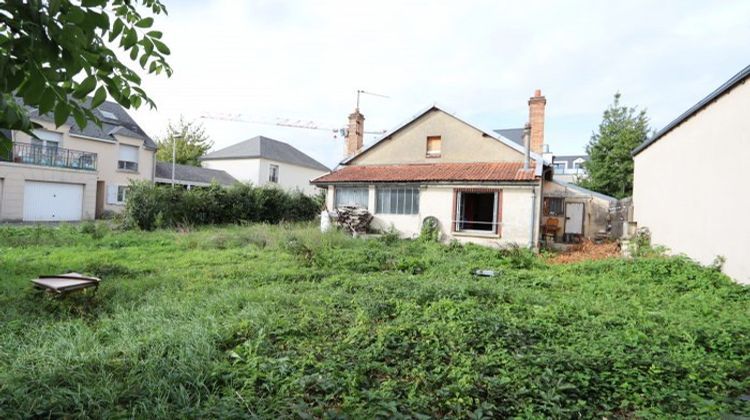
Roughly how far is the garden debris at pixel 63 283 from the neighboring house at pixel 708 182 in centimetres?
1087

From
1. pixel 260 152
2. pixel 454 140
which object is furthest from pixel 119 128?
pixel 454 140

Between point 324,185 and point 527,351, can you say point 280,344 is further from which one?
point 324,185

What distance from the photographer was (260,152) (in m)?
32.0

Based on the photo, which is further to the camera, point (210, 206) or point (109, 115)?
point (109, 115)

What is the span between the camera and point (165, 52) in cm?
227

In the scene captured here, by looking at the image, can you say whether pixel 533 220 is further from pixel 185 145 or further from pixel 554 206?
pixel 185 145

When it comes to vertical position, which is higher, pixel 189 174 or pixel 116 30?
pixel 189 174

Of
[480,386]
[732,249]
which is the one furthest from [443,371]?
[732,249]

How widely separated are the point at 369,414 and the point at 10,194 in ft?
75.6

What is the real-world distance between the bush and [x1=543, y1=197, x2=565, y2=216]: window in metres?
12.2

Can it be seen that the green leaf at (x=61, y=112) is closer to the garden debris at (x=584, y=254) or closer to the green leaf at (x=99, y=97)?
the green leaf at (x=99, y=97)

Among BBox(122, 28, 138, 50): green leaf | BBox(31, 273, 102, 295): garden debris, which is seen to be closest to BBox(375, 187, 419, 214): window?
BBox(31, 273, 102, 295): garden debris

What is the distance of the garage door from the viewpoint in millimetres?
18953

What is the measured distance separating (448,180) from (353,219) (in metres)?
3.90
